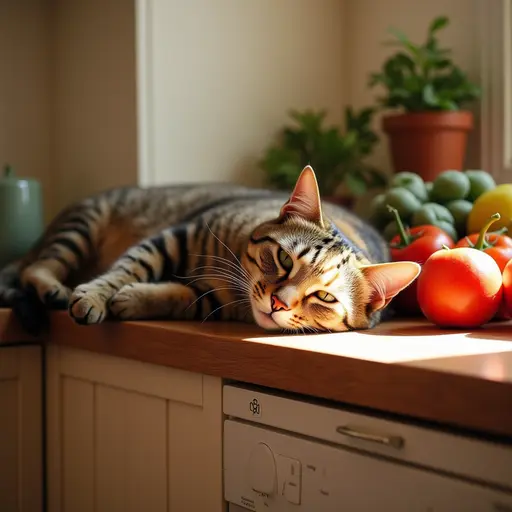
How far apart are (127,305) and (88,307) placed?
0.07 metres

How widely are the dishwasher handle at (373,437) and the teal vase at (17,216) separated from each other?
1.25 meters

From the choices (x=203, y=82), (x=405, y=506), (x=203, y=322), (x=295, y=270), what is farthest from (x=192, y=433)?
(x=203, y=82)

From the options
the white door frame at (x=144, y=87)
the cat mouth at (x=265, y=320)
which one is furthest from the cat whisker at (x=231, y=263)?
the white door frame at (x=144, y=87)

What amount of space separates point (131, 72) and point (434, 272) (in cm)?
114

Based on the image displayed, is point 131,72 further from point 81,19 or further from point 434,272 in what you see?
point 434,272

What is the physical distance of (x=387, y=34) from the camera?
2.36m

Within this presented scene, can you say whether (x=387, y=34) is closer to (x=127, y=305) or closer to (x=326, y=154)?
(x=326, y=154)

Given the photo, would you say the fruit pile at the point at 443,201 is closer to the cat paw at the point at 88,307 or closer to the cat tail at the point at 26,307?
the cat paw at the point at 88,307

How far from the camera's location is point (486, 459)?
0.84 metres

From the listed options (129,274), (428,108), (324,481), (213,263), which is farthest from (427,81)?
(324,481)

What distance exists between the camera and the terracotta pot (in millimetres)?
2035

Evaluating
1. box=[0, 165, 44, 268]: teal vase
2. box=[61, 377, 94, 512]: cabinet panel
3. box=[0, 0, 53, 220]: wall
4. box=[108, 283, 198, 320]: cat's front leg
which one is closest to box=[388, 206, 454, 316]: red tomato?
box=[108, 283, 198, 320]: cat's front leg

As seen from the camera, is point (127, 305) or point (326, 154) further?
point (326, 154)

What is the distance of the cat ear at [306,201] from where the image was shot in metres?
1.31
